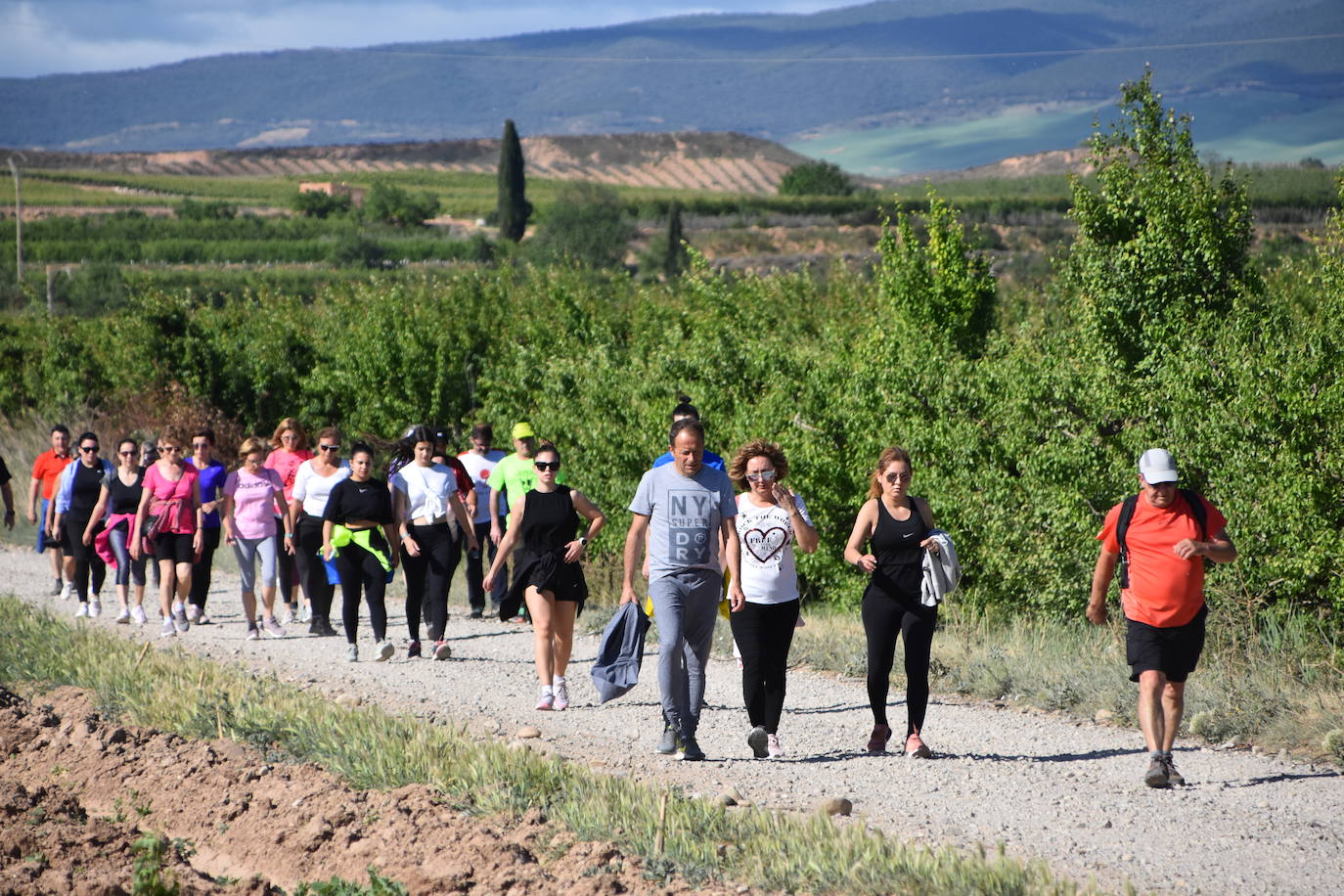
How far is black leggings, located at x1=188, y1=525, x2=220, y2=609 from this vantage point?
42.4 ft

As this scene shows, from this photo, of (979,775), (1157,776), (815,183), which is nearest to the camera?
(1157,776)

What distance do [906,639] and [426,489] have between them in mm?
4814

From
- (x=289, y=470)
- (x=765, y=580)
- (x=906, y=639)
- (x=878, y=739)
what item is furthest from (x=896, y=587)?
(x=289, y=470)

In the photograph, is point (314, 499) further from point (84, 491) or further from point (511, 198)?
point (511, 198)

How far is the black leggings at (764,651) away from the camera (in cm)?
789

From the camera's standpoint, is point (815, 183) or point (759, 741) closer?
point (759, 741)

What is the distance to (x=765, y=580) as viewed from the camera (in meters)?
7.85

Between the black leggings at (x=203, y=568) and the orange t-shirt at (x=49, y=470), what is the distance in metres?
2.57

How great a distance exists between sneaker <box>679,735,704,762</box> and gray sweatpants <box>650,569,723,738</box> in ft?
0.09

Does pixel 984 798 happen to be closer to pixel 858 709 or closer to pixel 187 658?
pixel 858 709

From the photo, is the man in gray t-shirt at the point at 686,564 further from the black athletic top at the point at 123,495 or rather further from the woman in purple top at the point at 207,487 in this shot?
the black athletic top at the point at 123,495

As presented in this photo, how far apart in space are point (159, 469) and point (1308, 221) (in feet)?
211

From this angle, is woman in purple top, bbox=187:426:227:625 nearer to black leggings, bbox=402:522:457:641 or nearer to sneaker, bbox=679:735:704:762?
black leggings, bbox=402:522:457:641

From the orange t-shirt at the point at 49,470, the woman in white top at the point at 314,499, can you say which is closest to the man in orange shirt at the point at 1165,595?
the woman in white top at the point at 314,499
